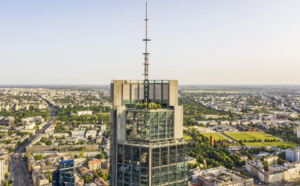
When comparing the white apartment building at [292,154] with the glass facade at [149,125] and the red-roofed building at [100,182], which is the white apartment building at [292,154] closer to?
the red-roofed building at [100,182]

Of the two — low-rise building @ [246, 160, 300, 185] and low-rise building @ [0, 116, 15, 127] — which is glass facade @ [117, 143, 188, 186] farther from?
low-rise building @ [0, 116, 15, 127]

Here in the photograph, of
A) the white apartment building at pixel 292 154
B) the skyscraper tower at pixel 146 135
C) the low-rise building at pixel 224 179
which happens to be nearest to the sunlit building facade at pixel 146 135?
the skyscraper tower at pixel 146 135

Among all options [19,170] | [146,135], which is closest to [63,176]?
[19,170]

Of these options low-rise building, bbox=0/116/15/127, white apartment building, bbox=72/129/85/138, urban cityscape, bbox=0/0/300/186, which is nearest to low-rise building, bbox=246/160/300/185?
urban cityscape, bbox=0/0/300/186

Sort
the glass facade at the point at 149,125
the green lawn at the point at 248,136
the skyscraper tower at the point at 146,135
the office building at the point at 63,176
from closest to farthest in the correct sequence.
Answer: the skyscraper tower at the point at 146,135 < the glass facade at the point at 149,125 < the office building at the point at 63,176 < the green lawn at the point at 248,136

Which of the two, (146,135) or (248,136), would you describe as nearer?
(146,135)

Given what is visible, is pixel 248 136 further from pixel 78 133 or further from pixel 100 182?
pixel 100 182

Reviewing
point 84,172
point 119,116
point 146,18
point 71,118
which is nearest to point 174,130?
point 119,116

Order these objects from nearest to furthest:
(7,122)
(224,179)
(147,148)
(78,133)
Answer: (147,148) → (224,179) → (78,133) → (7,122)
